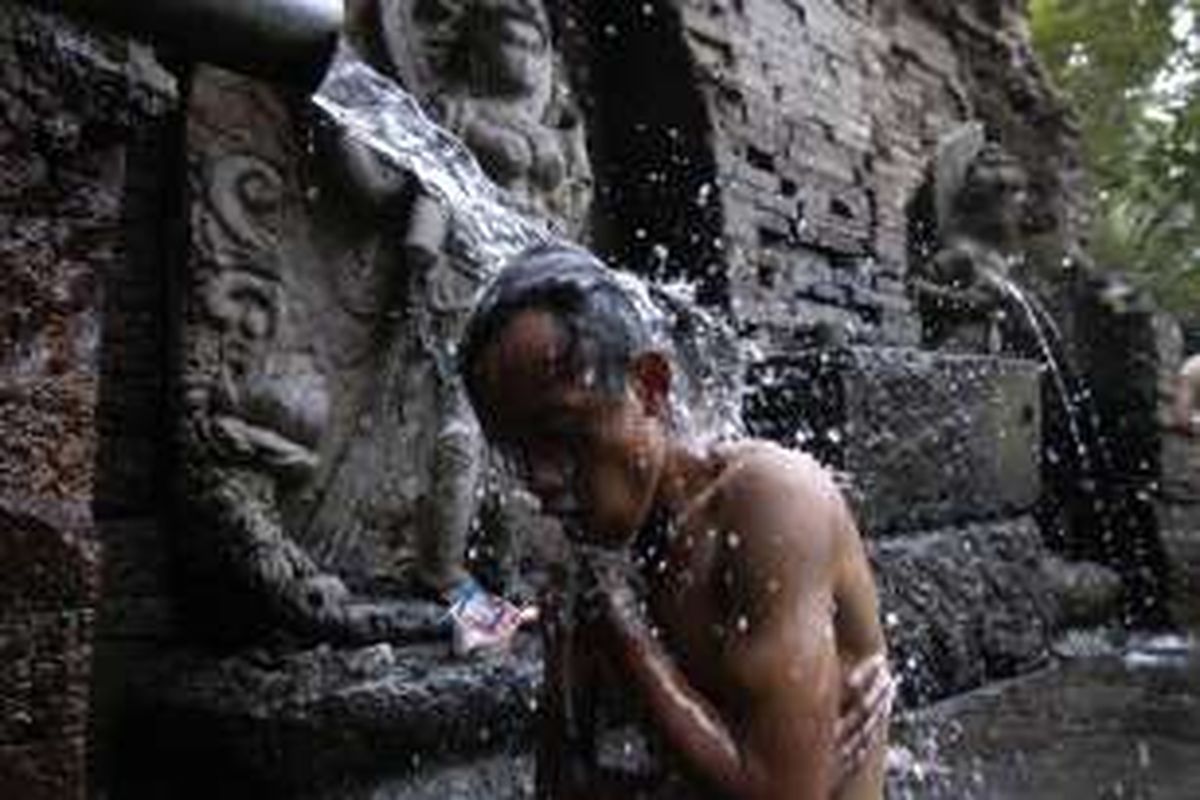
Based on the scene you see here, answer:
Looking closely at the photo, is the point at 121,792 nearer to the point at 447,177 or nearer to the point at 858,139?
the point at 447,177

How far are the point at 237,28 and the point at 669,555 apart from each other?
1150 millimetres

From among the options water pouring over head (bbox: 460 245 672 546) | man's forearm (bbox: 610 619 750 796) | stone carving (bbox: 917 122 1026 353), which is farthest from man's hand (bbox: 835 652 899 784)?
stone carving (bbox: 917 122 1026 353)

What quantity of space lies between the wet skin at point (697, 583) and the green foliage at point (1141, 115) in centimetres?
1073

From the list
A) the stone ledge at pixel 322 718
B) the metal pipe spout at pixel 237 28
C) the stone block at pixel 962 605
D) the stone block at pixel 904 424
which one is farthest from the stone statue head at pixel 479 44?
the metal pipe spout at pixel 237 28

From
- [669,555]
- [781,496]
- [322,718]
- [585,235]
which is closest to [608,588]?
[669,555]

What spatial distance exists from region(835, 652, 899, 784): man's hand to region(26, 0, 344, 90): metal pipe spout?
136cm

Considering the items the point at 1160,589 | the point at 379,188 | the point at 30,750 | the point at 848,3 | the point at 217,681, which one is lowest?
the point at 1160,589

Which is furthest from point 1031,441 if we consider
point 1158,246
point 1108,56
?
point 1158,246

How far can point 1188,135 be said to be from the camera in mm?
12656

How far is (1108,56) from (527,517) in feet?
34.5

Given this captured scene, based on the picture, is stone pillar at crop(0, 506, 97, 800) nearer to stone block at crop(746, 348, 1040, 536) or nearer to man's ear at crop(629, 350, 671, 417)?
man's ear at crop(629, 350, 671, 417)

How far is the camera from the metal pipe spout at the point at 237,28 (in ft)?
7.98

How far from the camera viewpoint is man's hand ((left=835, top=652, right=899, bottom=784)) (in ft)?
6.31

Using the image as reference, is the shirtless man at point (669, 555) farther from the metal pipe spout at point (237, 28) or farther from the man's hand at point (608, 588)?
the metal pipe spout at point (237, 28)
